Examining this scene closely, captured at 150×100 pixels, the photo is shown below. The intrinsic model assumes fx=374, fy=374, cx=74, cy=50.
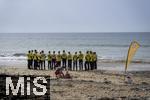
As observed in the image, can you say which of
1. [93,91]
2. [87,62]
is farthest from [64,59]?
[93,91]

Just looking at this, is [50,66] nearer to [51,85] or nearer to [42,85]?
[51,85]

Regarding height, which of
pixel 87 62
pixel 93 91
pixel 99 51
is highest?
pixel 87 62

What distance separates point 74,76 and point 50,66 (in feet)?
18.5

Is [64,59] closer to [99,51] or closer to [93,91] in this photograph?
[93,91]

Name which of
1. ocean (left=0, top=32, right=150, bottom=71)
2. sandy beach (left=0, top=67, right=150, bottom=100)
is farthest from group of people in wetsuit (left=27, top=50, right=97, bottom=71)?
sandy beach (left=0, top=67, right=150, bottom=100)

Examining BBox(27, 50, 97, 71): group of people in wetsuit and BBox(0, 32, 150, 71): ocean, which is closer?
BBox(27, 50, 97, 71): group of people in wetsuit

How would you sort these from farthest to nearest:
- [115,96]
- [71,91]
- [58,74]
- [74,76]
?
[74,76] < [58,74] < [71,91] < [115,96]

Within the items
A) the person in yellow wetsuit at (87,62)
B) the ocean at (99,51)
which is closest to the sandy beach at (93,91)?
the person in yellow wetsuit at (87,62)

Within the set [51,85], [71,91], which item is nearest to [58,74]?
[51,85]

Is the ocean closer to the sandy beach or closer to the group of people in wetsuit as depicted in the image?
the group of people in wetsuit

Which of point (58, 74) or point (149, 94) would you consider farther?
point (58, 74)

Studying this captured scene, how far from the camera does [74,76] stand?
2459cm

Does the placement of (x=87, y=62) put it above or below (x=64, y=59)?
below

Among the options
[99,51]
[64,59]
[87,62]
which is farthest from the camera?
[99,51]
